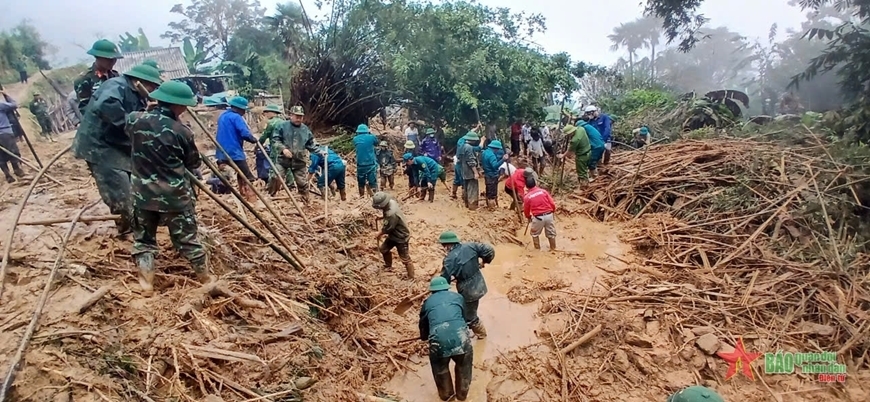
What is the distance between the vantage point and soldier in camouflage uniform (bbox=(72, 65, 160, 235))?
3.88 m

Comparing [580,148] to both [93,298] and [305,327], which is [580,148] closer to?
[305,327]

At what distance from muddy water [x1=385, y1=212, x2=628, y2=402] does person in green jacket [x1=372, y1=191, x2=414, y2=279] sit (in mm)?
1176

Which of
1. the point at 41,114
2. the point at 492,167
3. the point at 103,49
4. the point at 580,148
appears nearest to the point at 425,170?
the point at 492,167

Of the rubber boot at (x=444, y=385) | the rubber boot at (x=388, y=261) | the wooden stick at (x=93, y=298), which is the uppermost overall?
the wooden stick at (x=93, y=298)

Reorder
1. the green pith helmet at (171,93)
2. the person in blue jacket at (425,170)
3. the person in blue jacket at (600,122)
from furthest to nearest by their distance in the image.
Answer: the person in blue jacket at (600,122) < the person in blue jacket at (425,170) < the green pith helmet at (171,93)

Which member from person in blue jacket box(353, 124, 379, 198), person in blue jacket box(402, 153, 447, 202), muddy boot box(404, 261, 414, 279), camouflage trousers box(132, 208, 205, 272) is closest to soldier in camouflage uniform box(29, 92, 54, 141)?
person in blue jacket box(353, 124, 379, 198)

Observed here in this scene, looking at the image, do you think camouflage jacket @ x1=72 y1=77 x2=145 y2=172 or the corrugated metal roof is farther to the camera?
the corrugated metal roof

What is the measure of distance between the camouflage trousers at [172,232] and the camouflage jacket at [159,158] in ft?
0.32

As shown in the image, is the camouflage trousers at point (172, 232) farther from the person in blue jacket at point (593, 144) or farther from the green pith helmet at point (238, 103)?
the person in blue jacket at point (593, 144)

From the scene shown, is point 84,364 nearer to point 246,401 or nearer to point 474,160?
point 246,401

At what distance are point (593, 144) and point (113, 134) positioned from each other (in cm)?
832

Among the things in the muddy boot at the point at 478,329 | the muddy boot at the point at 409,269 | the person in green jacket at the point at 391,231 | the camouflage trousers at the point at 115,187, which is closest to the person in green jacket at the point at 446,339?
the muddy boot at the point at 478,329

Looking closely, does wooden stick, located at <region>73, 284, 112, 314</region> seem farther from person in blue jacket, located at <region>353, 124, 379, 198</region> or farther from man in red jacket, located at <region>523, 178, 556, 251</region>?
person in blue jacket, located at <region>353, 124, 379, 198</region>

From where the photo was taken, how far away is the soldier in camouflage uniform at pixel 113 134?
3.88 m
